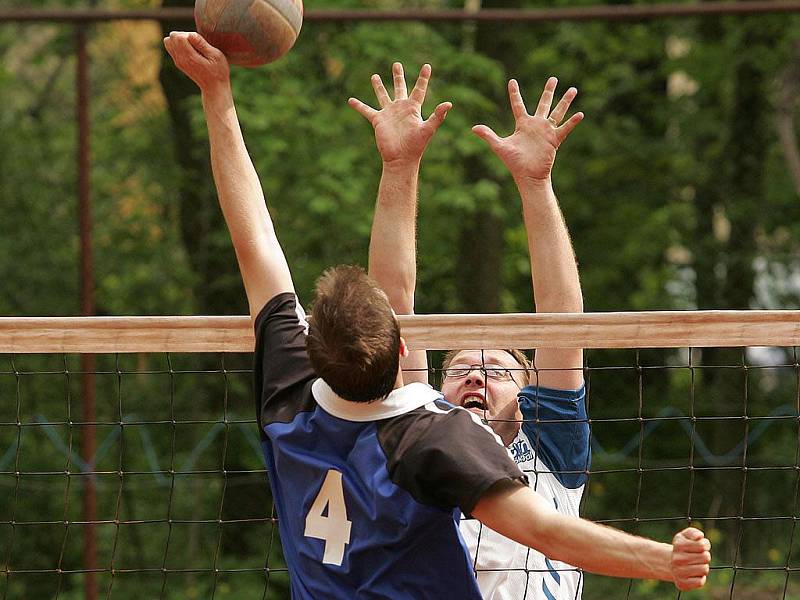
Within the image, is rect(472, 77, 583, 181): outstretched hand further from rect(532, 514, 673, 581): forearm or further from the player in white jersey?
rect(532, 514, 673, 581): forearm

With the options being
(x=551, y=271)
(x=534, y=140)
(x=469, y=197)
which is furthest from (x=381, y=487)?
(x=469, y=197)

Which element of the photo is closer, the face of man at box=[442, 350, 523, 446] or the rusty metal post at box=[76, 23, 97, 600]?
the face of man at box=[442, 350, 523, 446]

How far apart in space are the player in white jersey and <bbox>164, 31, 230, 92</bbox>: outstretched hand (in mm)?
469

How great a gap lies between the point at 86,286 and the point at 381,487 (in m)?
5.34

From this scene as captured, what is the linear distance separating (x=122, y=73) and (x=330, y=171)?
269cm

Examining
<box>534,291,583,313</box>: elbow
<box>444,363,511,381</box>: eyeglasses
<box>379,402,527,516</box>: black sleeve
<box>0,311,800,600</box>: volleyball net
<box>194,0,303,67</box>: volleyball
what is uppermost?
<box>194,0,303,67</box>: volleyball

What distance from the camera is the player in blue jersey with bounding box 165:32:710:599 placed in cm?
229

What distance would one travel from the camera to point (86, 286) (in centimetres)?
744

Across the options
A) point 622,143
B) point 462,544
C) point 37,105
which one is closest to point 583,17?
point 622,143

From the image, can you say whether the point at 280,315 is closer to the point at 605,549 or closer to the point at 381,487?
the point at 381,487

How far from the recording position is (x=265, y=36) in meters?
3.53

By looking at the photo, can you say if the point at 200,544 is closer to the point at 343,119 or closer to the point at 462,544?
the point at 343,119

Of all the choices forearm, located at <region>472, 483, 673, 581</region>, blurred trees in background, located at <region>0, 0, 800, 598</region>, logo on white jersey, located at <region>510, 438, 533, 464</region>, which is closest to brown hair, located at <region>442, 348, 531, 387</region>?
logo on white jersey, located at <region>510, 438, 533, 464</region>

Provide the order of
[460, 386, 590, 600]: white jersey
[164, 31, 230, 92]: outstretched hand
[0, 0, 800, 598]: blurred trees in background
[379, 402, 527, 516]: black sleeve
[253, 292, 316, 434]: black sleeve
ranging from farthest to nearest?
[0, 0, 800, 598]: blurred trees in background < [460, 386, 590, 600]: white jersey < [164, 31, 230, 92]: outstretched hand < [253, 292, 316, 434]: black sleeve < [379, 402, 527, 516]: black sleeve
